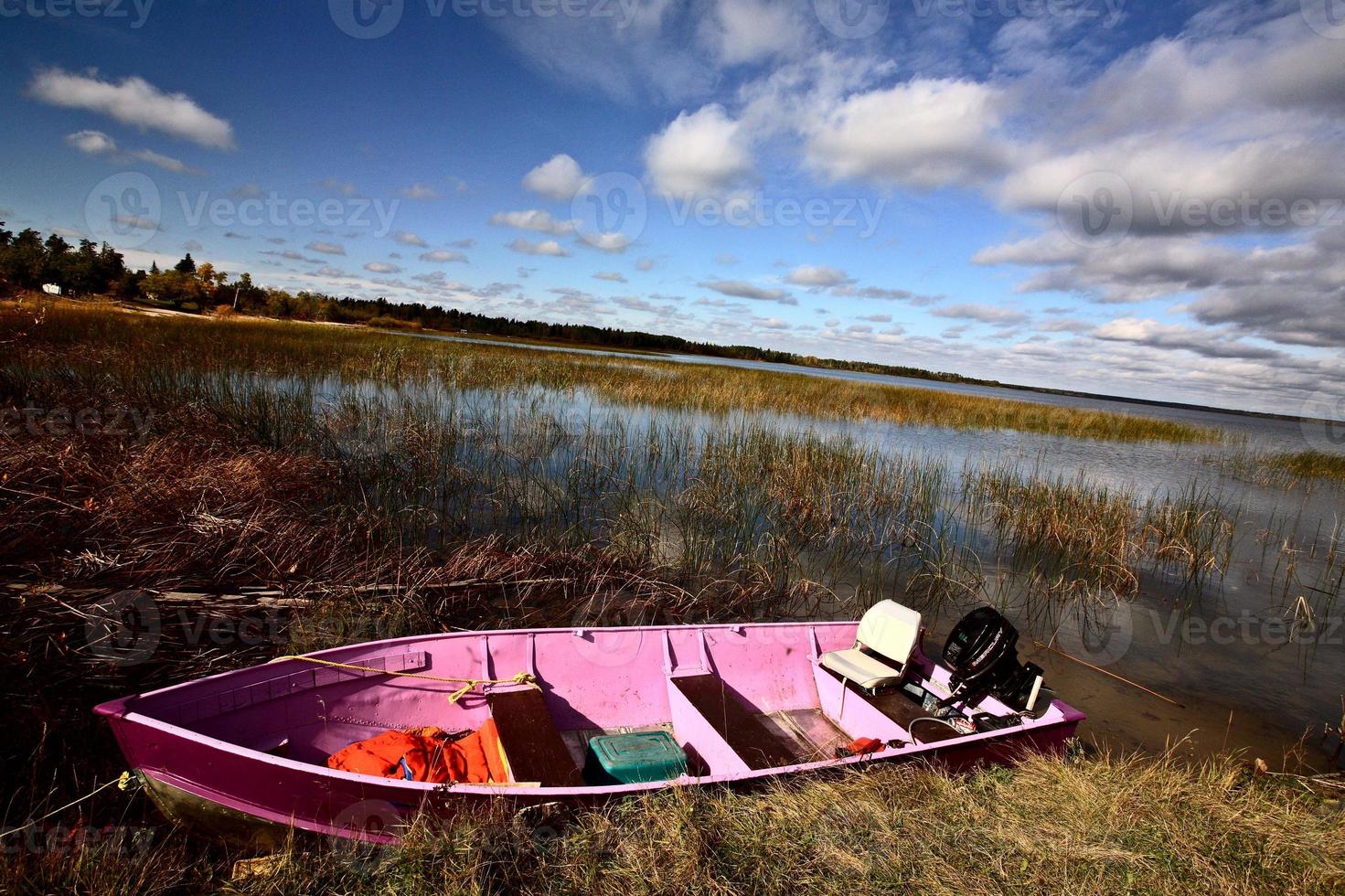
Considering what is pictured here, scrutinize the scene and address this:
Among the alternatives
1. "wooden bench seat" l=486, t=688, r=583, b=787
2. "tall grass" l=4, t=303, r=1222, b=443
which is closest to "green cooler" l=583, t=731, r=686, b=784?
"wooden bench seat" l=486, t=688, r=583, b=787

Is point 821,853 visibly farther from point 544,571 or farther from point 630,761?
point 544,571

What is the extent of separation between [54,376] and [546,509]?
27.4 ft

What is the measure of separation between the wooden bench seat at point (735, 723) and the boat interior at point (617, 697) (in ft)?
0.04

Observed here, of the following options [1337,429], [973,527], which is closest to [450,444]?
[973,527]

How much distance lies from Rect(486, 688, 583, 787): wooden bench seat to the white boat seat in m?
2.51

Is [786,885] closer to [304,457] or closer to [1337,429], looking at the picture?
[304,457]

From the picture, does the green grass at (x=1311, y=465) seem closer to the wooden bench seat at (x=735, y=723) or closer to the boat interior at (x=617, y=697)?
the boat interior at (x=617, y=697)

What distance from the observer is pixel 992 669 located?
465 centimetres

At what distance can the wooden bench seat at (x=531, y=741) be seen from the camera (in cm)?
327

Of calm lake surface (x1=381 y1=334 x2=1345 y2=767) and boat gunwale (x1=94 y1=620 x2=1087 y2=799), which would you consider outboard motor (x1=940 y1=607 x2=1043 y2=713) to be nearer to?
boat gunwale (x1=94 y1=620 x2=1087 y2=799)

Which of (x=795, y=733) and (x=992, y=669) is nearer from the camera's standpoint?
(x=992, y=669)

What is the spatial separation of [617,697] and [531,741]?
3.55ft

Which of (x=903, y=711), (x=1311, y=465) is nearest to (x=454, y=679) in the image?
(x=903, y=711)

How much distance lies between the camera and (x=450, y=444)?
1093 cm
